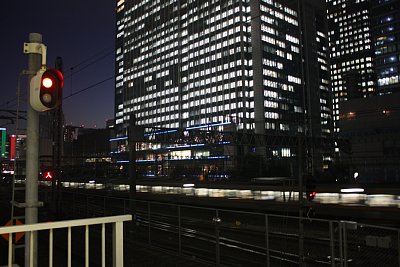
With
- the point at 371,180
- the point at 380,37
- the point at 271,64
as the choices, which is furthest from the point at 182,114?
the point at 371,180

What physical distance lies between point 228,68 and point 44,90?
4625 inches

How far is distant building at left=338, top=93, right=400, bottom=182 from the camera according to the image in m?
61.8

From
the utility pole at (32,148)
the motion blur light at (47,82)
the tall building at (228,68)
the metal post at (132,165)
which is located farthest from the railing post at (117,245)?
the tall building at (228,68)

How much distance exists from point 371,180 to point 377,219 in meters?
28.0

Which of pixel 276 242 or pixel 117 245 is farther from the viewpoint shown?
pixel 276 242

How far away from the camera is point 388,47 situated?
10156 centimetres

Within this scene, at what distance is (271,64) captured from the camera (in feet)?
395

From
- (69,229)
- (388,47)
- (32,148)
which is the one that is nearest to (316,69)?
(388,47)

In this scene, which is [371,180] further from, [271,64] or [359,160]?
[271,64]

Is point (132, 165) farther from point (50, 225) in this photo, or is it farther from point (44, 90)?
point (50, 225)

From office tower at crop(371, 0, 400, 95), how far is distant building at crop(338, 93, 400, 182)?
1194 inches

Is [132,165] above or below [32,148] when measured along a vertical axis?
below

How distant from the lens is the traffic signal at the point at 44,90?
16.2ft

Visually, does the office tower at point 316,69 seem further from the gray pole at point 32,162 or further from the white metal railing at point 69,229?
the white metal railing at point 69,229
